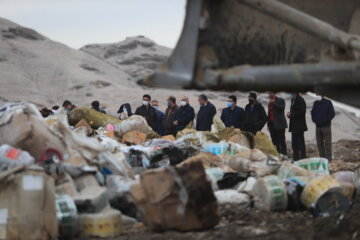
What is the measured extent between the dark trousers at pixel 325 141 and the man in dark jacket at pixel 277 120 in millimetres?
605

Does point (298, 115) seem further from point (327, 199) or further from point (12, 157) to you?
point (12, 157)

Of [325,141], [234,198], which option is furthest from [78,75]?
[234,198]

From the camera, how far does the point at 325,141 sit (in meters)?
11.2

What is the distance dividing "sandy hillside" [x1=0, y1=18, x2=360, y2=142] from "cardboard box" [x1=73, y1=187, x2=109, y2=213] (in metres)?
16.4

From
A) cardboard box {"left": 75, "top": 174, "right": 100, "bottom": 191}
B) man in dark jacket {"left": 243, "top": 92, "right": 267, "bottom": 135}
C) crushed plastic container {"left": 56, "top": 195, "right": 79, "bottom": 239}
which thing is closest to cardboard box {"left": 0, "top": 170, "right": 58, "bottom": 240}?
crushed plastic container {"left": 56, "top": 195, "right": 79, "bottom": 239}

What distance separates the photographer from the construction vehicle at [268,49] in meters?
4.12

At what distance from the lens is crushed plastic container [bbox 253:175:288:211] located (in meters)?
5.71

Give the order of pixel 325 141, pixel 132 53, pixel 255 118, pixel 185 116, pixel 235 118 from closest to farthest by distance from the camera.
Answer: pixel 325 141 → pixel 255 118 → pixel 235 118 → pixel 185 116 → pixel 132 53

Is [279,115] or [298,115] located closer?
[298,115]

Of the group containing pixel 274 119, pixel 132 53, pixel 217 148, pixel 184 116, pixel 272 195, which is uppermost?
pixel 132 53

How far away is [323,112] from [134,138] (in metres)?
3.03

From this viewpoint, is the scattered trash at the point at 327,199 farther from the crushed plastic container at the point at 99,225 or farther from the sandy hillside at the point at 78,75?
the sandy hillside at the point at 78,75

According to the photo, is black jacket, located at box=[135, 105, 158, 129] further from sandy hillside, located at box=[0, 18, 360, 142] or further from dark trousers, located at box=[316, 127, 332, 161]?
sandy hillside, located at box=[0, 18, 360, 142]

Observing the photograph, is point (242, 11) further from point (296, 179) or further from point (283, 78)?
point (296, 179)
